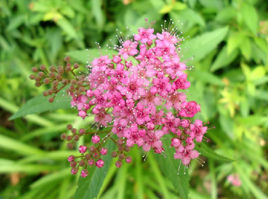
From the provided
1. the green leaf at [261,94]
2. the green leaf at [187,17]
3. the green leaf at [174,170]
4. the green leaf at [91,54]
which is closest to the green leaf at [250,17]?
the green leaf at [187,17]

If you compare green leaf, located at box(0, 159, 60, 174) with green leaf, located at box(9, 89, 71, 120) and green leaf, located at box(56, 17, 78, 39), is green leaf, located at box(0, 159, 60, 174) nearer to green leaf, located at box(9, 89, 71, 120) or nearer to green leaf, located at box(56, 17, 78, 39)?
green leaf, located at box(9, 89, 71, 120)

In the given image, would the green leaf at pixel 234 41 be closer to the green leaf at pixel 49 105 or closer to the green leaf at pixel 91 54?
the green leaf at pixel 91 54

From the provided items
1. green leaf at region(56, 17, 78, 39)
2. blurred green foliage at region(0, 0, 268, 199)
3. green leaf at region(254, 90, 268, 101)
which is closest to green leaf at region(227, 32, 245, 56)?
blurred green foliage at region(0, 0, 268, 199)

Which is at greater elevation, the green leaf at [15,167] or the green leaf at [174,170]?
the green leaf at [174,170]

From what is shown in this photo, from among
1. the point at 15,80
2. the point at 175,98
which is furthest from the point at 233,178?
the point at 15,80

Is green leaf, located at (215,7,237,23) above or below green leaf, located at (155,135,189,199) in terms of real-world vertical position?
above

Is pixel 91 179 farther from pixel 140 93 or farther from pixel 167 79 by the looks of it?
pixel 167 79
